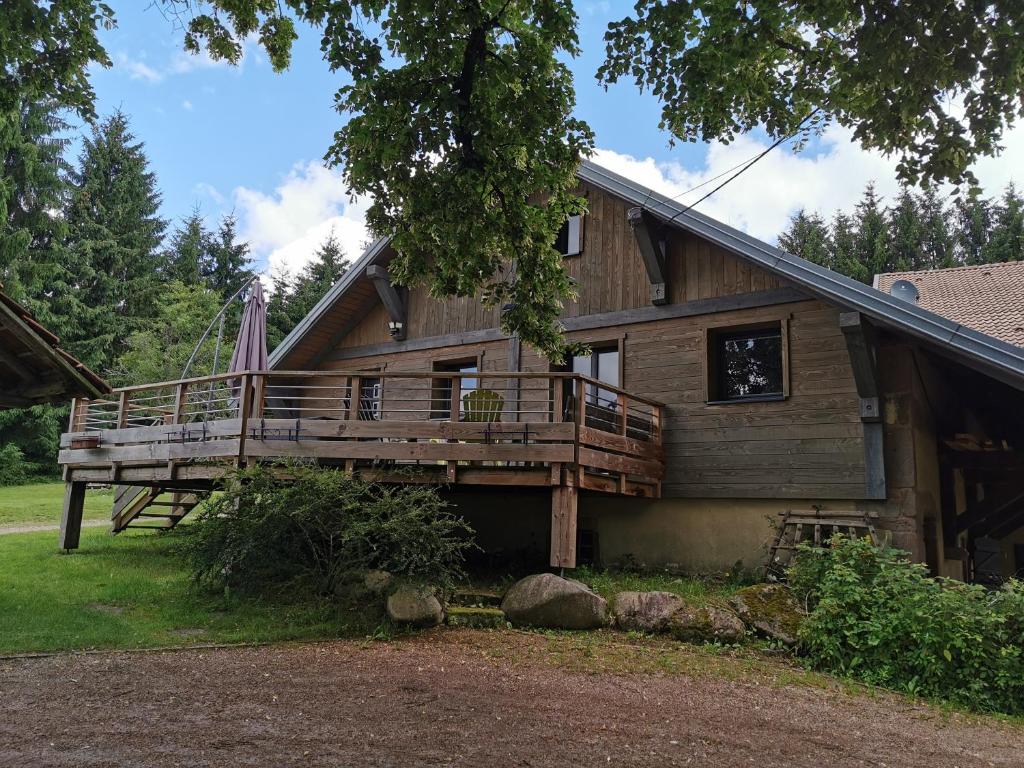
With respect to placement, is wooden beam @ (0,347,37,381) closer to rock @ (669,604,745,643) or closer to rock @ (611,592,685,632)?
rock @ (611,592,685,632)

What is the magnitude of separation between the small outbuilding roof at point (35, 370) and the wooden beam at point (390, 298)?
6.20m

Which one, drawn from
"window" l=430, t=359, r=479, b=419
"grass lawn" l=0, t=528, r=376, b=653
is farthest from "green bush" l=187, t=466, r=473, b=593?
"window" l=430, t=359, r=479, b=419

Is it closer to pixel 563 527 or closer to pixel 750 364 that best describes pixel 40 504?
pixel 563 527

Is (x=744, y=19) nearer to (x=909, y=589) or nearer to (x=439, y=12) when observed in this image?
(x=439, y=12)

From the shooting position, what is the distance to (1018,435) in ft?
45.4

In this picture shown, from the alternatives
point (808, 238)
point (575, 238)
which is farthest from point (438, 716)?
point (808, 238)

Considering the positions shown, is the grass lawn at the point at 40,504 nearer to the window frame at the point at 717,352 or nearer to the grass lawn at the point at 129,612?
the grass lawn at the point at 129,612

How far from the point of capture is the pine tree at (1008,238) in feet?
95.5

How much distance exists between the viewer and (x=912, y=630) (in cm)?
665

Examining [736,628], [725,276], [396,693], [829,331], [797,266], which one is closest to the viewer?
[396,693]

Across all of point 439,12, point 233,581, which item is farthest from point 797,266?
point 233,581

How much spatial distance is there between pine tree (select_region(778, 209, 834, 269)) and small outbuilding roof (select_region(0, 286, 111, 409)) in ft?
94.0

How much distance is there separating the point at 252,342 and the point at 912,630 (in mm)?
10346

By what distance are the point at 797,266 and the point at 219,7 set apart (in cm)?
750
